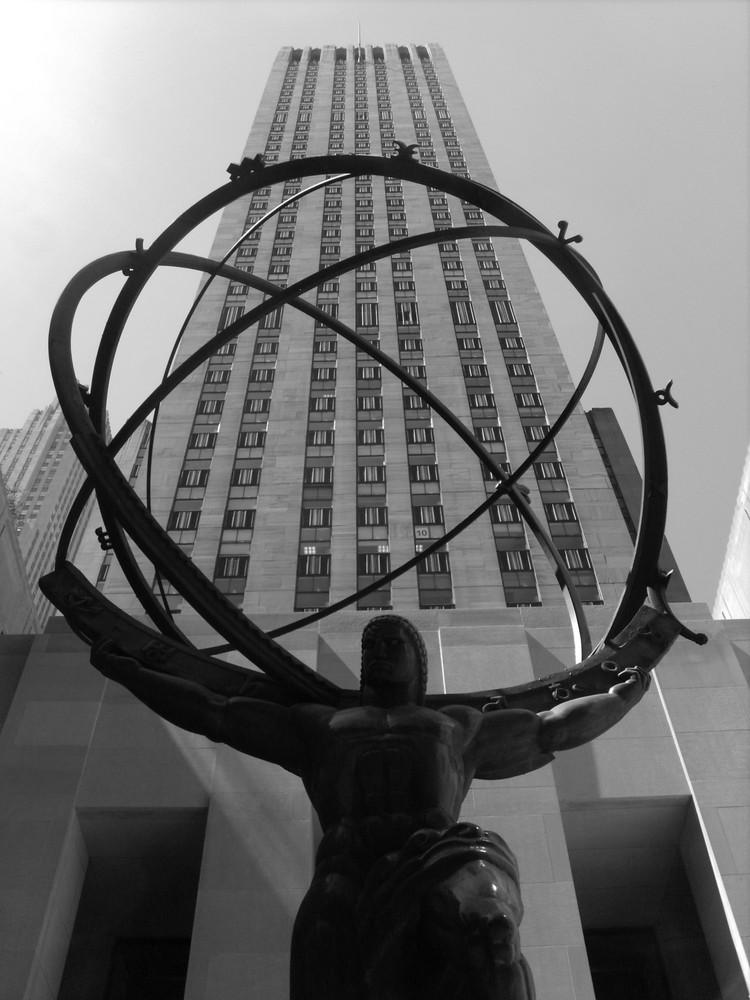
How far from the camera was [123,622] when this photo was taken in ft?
18.7

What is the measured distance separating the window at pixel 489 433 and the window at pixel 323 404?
6368 millimetres

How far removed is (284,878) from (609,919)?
191 inches

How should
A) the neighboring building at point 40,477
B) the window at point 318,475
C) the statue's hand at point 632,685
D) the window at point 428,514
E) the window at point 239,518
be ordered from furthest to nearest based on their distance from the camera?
the neighboring building at point 40,477 < the window at point 318,475 < the window at point 428,514 < the window at point 239,518 < the statue's hand at point 632,685

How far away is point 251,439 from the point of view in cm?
3703

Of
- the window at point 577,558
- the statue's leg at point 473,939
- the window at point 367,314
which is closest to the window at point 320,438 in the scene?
the window at point 367,314

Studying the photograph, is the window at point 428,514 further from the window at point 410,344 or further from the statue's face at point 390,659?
the statue's face at point 390,659

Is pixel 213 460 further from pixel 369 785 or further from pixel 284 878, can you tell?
pixel 369 785

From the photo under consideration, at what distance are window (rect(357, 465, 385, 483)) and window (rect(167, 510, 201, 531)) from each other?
6.39 meters

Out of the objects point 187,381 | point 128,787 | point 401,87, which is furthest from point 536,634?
point 401,87

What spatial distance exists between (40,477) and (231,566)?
72639 millimetres

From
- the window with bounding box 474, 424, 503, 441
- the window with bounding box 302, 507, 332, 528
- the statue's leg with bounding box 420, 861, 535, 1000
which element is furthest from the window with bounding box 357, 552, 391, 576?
the statue's leg with bounding box 420, 861, 535, 1000

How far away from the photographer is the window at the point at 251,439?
36.7m

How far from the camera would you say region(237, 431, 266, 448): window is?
36.7 meters

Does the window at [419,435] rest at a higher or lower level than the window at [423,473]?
higher
